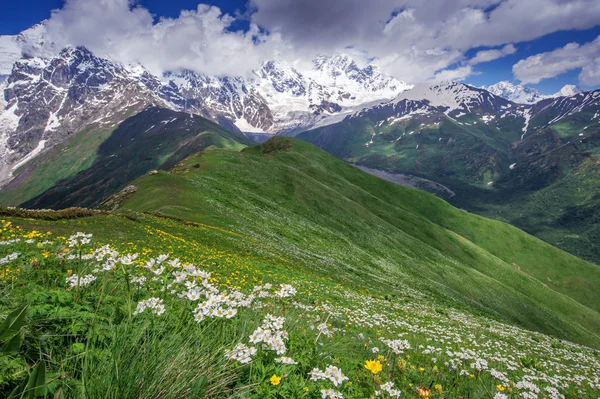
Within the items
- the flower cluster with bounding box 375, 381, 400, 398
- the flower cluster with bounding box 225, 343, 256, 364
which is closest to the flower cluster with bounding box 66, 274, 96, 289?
the flower cluster with bounding box 225, 343, 256, 364

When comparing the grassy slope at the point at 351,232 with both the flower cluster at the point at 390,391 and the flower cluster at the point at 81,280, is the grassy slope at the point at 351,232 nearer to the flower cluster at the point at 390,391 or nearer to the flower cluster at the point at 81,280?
Answer: the flower cluster at the point at 390,391

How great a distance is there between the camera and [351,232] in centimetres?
5947

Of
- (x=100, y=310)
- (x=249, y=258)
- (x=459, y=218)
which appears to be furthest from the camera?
(x=459, y=218)

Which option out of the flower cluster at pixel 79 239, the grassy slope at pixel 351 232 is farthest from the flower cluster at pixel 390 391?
the grassy slope at pixel 351 232

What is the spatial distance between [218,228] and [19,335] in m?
31.5

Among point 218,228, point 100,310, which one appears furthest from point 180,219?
point 100,310

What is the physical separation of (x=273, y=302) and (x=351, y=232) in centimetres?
5339

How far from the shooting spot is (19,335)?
3.06m

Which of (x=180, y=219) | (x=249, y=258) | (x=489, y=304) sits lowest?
(x=489, y=304)

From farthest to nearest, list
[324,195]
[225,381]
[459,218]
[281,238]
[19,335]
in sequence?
[459,218], [324,195], [281,238], [225,381], [19,335]

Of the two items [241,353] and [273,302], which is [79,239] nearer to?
[241,353]

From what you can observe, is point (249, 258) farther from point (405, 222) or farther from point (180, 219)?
point (405, 222)

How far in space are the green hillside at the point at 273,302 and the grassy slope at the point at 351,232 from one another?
0.43m

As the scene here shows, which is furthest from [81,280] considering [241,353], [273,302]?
[273,302]
